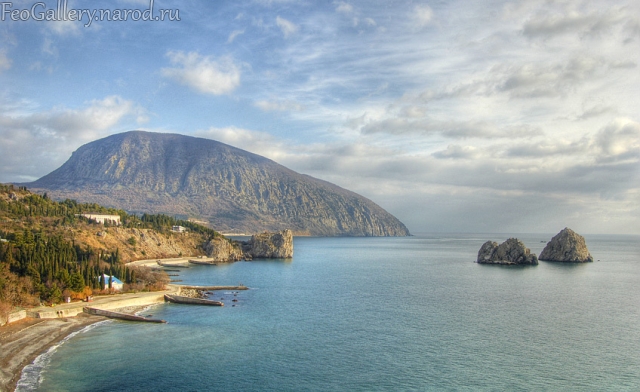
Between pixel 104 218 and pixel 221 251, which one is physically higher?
pixel 104 218

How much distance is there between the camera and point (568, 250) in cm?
18500

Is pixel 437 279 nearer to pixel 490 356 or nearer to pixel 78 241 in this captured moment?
pixel 490 356

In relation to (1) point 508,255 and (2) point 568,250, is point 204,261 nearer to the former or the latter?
(1) point 508,255

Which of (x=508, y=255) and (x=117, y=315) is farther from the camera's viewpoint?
(x=508, y=255)

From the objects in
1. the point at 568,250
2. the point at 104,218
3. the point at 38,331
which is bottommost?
the point at 38,331

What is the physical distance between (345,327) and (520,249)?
127m

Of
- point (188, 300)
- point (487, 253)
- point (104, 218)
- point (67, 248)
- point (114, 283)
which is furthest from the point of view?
point (487, 253)

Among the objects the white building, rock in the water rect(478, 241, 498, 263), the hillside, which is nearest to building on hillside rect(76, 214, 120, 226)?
the white building

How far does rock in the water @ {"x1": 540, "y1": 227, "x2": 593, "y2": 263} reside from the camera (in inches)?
7234

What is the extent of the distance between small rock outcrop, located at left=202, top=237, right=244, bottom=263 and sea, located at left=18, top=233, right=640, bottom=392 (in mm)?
86742

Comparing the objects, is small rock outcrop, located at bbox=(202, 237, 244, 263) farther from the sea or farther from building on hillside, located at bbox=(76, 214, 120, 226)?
the sea

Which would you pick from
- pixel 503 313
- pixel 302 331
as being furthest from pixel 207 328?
pixel 503 313

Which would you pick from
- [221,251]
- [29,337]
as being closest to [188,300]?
[29,337]

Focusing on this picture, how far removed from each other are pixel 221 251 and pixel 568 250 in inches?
5437
